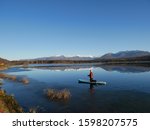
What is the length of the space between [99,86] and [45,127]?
74.6 feet

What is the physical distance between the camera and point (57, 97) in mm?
24859

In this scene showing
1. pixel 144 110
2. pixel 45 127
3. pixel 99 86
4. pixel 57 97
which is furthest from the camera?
pixel 99 86

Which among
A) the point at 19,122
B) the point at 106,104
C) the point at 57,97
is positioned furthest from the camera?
the point at 57,97

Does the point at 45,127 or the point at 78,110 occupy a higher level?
the point at 45,127

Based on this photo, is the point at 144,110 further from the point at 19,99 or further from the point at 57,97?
the point at 19,99

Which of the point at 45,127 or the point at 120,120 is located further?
the point at 120,120

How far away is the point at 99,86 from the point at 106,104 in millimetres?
10973

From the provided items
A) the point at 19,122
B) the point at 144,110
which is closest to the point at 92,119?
the point at 19,122

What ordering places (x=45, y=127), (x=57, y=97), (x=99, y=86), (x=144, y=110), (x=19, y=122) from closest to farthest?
1. (x=45, y=127)
2. (x=19, y=122)
3. (x=144, y=110)
4. (x=57, y=97)
5. (x=99, y=86)

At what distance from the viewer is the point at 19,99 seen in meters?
25.3

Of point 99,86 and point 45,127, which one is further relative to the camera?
point 99,86

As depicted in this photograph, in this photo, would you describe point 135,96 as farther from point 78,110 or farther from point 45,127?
point 45,127

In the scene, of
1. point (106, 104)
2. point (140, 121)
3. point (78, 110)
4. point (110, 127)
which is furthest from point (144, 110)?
point (110, 127)

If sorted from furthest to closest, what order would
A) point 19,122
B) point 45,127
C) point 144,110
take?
point 144,110 → point 19,122 → point 45,127
